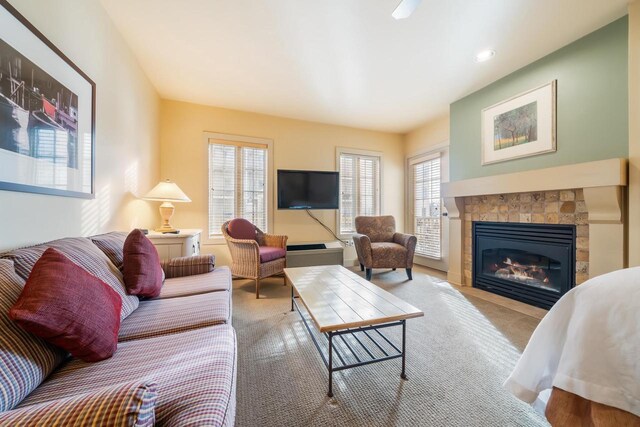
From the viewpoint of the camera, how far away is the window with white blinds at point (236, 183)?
3604mm

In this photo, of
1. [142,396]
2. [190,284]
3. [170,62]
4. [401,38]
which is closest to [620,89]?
[401,38]

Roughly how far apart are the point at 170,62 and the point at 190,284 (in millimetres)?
2342

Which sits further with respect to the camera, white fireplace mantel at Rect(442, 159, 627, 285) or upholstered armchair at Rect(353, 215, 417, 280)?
upholstered armchair at Rect(353, 215, 417, 280)

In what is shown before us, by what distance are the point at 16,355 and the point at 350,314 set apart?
1.26m

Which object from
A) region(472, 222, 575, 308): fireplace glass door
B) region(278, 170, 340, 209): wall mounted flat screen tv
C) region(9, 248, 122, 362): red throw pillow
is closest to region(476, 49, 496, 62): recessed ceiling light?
region(472, 222, 575, 308): fireplace glass door

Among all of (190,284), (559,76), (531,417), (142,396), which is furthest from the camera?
(559,76)

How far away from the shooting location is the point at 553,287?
8.02 feet

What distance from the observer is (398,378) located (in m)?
1.45

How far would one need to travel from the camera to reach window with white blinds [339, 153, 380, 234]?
4.36m

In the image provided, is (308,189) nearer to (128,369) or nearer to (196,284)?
(196,284)

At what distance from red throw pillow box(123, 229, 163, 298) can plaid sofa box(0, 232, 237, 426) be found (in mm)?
56

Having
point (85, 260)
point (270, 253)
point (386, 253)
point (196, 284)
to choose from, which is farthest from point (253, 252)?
point (386, 253)

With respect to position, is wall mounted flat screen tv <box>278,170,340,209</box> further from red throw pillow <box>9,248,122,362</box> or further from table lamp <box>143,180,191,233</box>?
red throw pillow <box>9,248,122,362</box>

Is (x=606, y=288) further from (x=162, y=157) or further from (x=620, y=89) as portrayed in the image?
(x=162, y=157)
